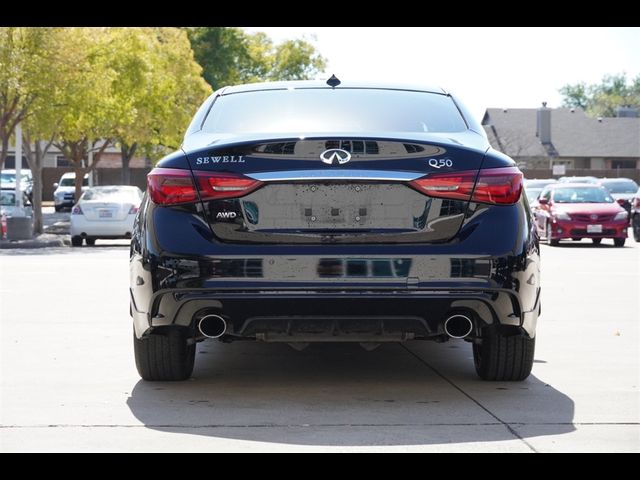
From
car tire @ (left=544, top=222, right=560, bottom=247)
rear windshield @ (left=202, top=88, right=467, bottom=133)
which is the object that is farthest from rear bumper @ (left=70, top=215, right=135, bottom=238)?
rear windshield @ (left=202, top=88, right=467, bottom=133)

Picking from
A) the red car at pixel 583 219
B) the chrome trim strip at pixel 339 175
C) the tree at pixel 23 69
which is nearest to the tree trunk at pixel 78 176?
the tree at pixel 23 69

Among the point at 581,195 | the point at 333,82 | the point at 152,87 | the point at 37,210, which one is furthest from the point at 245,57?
the point at 333,82

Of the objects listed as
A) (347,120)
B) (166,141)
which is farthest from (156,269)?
(166,141)

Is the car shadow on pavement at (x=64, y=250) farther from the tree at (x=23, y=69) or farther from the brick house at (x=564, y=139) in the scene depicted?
the brick house at (x=564, y=139)

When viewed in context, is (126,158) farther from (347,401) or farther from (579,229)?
(347,401)

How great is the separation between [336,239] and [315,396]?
1.01 m

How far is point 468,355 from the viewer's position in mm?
8844

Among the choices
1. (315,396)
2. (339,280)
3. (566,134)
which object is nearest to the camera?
(339,280)

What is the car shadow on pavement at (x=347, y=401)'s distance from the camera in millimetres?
6020

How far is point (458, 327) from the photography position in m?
6.68

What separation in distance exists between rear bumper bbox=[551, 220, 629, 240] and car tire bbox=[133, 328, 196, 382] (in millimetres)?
21955

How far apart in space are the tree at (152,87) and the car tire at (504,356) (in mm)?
31964

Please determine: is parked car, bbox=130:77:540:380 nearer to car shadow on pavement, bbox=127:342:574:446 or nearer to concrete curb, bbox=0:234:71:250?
car shadow on pavement, bbox=127:342:574:446

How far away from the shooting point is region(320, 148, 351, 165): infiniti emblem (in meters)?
6.53
